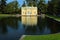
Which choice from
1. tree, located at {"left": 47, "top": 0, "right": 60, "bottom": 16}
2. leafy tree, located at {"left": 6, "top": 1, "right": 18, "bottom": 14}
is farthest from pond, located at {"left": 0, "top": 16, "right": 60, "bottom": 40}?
leafy tree, located at {"left": 6, "top": 1, "right": 18, "bottom": 14}

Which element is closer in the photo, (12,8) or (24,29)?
(24,29)

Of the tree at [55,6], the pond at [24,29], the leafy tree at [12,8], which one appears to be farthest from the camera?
the leafy tree at [12,8]

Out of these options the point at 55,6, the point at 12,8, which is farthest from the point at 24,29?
the point at 12,8

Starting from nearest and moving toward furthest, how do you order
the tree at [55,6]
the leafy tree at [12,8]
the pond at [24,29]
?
the pond at [24,29]
the tree at [55,6]
the leafy tree at [12,8]

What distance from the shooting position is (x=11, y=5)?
12388 cm

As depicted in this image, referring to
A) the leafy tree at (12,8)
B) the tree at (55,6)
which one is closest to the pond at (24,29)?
the tree at (55,6)

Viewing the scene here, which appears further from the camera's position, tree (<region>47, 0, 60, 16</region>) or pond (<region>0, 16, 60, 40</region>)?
tree (<region>47, 0, 60, 16</region>)

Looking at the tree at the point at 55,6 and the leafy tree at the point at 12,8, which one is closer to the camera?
the tree at the point at 55,6

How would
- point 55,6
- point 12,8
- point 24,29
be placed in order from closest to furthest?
point 24,29 → point 55,6 → point 12,8

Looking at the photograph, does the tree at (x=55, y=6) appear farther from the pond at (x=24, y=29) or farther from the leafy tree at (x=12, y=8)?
the pond at (x=24, y=29)

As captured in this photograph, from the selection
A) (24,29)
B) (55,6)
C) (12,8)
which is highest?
(55,6)

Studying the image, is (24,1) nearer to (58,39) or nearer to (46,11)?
(46,11)

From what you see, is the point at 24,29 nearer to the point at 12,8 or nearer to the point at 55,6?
the point at 55,6

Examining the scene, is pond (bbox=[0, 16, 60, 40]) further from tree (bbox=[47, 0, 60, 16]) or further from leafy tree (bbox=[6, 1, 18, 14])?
leafy tree (bbox=[6, 1, 18, 14])
